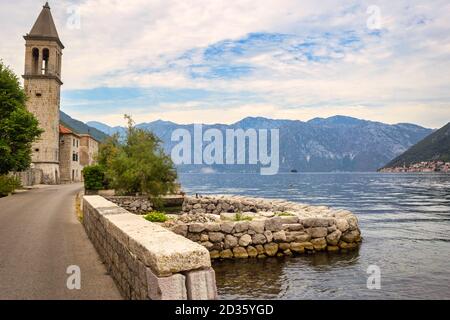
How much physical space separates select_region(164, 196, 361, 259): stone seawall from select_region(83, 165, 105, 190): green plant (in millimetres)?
23252

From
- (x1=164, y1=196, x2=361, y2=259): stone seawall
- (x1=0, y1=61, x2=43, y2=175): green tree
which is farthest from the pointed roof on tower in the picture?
(x1=164, y1=196, x2=361, y2=259): stone seawall

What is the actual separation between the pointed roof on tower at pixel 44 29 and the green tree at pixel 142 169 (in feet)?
116

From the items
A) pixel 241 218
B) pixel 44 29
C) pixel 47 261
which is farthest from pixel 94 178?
pixel 44 29

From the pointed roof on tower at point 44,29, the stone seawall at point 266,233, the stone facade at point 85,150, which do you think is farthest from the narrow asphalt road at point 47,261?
the stone facade at point 85,150

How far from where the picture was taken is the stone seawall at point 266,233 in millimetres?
18422

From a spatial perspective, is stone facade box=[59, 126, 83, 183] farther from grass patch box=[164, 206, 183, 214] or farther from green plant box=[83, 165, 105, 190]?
grass patch box=[164, 206, 183, 214]

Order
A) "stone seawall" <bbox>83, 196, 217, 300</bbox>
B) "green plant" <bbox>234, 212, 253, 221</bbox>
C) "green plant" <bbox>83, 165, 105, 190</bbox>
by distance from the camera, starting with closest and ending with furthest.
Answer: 1. "stone seawall" <bbox>83, 196, 217, 300</bbox>
2. "green plant" <bbox>234, 212, 253, 221</bbox>
3. "green plant" <bbox>83, 165, 105, 190</bbox>

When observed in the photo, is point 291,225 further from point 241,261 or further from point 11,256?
point 11,256

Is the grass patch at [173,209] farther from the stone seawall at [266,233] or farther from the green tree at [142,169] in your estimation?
the stone seawall at [266,233]

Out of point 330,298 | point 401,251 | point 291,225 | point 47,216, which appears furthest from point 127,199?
point 330,298

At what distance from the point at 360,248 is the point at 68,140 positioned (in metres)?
64.0

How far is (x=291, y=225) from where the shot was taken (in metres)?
19.6

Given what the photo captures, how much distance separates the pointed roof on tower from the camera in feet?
206

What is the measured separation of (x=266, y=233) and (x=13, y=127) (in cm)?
3127
